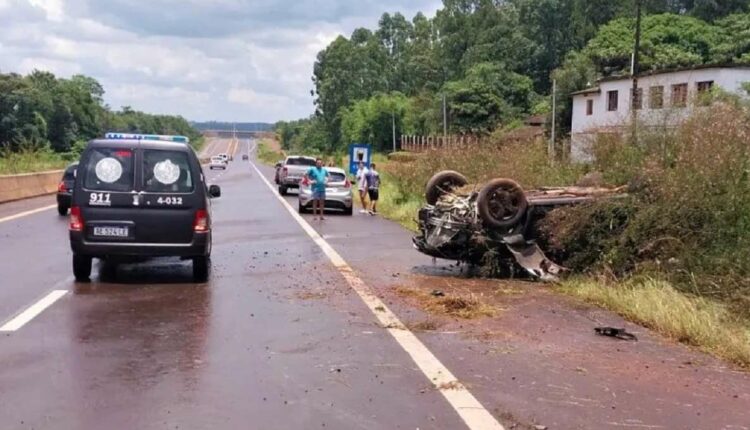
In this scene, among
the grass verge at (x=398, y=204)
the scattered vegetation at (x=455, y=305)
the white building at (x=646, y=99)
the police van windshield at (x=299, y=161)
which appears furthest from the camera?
the police van windshield at (x=299, y=161)

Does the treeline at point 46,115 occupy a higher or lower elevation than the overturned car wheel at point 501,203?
higher

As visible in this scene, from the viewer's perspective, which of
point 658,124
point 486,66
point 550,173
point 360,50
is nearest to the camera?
point 658,124

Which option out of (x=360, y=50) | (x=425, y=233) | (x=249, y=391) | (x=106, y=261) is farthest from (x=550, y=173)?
(x=360, y=50)

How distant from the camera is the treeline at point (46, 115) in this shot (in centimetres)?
7481

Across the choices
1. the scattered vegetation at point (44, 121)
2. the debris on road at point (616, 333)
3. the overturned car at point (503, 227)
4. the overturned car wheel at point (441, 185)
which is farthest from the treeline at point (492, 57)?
the debris on road at point (616, 333)

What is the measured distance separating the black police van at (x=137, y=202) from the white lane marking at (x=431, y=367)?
238 centimetres

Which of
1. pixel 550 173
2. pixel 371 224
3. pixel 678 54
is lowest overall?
pixel 371 224

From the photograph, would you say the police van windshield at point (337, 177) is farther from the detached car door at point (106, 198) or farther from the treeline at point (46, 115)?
the treeline at point (46, 115)

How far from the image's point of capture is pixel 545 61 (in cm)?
8869

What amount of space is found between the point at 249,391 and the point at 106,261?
7.38 metres

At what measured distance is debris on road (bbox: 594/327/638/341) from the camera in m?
8.05

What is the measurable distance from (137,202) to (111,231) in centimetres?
50

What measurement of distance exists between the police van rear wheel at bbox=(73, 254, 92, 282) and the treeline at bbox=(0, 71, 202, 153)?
3152cm

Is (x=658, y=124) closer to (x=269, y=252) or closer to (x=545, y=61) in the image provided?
(x=269, y=252)
